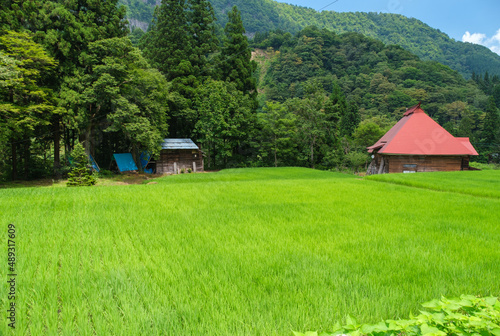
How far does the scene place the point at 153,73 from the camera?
66.9ft

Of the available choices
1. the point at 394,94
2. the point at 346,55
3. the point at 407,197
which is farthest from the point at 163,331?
the point at 346,55

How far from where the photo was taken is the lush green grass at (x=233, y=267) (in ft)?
5.60

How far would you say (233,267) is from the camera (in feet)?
8.07

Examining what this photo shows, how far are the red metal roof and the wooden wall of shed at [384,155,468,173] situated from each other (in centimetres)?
72

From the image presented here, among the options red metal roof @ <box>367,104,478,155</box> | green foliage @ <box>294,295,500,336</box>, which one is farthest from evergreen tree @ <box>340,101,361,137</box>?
green foliage @ <box>294,295,500,336</box>

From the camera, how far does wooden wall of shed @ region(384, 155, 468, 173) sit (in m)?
18.9

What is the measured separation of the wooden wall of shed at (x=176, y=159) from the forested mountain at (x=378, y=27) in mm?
80443

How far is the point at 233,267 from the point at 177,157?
72.8ft

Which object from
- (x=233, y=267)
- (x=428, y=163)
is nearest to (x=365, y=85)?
(x=428, y=163)

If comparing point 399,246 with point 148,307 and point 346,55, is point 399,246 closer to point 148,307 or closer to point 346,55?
point 148,307

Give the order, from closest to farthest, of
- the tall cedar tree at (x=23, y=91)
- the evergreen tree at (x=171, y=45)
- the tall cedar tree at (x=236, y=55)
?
the tall cedar tree at (x=23, y=91) → the evergreen tree at (x=171, y=45) → the tall cedar tree at (x=236, y=55)

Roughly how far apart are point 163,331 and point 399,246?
2990 millimetres

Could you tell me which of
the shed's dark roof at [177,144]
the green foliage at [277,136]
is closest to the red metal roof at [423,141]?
the green foliage at [277,136]

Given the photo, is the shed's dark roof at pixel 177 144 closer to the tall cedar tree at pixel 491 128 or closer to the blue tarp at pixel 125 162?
the blue tarp at pixel 125 162
